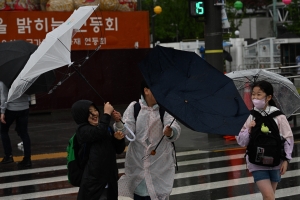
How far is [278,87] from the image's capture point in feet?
25.6

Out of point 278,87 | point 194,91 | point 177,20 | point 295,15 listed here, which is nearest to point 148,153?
point 194,91

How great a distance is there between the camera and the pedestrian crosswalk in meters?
9.15

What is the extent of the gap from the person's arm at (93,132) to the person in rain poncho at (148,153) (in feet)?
1.29

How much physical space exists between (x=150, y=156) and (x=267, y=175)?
1.17m

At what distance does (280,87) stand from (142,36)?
45.0 ft

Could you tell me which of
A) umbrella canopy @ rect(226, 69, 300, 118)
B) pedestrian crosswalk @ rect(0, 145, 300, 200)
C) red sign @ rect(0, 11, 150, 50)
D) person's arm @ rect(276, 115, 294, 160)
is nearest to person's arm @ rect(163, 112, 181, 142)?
person's arm @ rect(276, 115, 294, 160)

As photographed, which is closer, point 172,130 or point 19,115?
point 172,130

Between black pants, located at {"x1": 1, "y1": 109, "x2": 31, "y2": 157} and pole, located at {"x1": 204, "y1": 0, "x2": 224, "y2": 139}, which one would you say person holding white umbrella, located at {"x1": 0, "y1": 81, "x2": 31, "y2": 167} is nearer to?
black pants, located at {"x1": 1, "y1": 109, "x2": 31, "y2": 157}

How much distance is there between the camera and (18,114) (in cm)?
1141

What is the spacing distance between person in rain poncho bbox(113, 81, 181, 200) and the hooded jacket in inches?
13.5

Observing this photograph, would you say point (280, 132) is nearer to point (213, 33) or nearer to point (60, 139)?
point (213, 33)

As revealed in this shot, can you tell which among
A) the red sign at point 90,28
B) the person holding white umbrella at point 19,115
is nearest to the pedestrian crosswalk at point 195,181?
the person holding white umbrella at point 19,115

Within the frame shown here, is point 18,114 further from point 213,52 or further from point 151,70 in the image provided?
point 151,70

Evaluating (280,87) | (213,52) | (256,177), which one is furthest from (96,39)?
(256,177)
